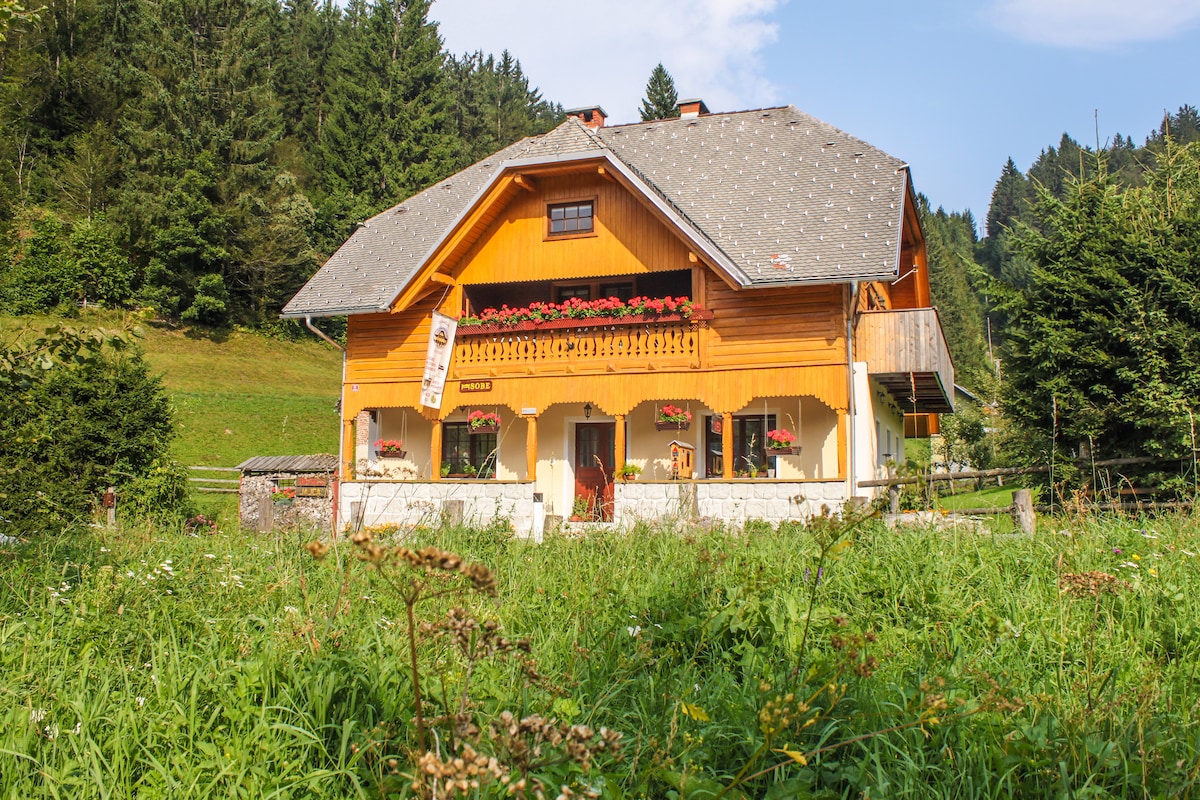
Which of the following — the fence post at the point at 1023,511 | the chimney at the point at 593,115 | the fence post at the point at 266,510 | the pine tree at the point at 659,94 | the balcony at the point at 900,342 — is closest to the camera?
the fence post at the point at 1023,511

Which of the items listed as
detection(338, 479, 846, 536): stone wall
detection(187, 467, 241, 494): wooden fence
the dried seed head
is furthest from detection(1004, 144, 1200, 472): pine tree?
detection(187, 467, 241, 494): wooden fence

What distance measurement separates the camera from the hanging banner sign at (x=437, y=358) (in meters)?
18.1

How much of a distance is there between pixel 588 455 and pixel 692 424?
102 inches

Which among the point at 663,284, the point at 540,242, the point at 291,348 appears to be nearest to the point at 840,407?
the point at 663,284

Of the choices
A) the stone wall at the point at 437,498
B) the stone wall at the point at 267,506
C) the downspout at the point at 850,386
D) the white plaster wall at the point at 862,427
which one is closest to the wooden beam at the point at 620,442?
the stone wall at the point at 437,498

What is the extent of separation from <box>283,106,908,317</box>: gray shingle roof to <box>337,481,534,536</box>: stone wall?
3839mm

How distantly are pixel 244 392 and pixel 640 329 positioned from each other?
2489 cm

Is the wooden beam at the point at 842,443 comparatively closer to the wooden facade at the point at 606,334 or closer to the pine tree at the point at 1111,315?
the wooden facade at the point at 606,334

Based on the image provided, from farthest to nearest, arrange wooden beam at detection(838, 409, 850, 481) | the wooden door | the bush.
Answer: the wooden door
wooden beam at detection(838, 409, 850, 481)
the bush

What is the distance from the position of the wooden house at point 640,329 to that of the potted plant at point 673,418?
2.1 inches

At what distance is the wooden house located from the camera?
16453mm

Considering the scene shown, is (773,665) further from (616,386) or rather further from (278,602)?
(616,386)

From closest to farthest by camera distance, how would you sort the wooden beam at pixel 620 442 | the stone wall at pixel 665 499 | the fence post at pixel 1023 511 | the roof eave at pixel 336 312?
the fence post at pixel 1023 511 < the stone wall at pixel 665 499 < the wooden beam at pixel 620 442 < the roof eave at pixel 336 312

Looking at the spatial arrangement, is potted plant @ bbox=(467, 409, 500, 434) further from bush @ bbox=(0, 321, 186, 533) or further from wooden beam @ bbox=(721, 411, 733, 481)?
bush @ bbox=(0, 321, 186, 533)
